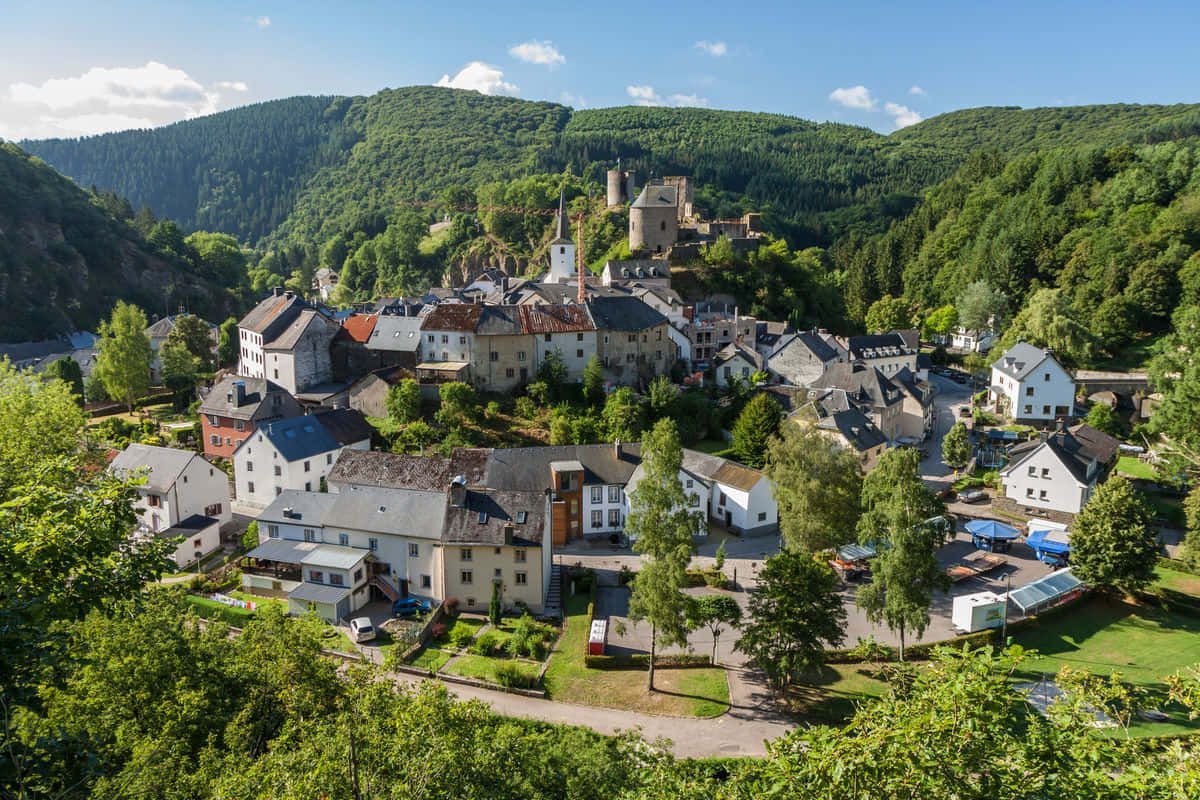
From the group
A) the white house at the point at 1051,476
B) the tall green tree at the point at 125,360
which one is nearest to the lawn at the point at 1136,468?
the white house at the point at 1051,476

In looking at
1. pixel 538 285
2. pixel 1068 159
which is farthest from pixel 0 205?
pixel 1068 159

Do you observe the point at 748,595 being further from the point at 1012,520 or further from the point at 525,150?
the point at 525,150

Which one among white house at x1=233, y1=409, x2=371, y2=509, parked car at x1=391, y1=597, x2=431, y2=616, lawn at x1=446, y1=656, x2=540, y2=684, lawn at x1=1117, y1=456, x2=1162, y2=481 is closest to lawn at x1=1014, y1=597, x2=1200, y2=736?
lawn at x1=1117, y1=456, x2=1162, y2=481

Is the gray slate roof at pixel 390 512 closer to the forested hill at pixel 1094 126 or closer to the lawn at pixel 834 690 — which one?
the lawn at pixel 834 690

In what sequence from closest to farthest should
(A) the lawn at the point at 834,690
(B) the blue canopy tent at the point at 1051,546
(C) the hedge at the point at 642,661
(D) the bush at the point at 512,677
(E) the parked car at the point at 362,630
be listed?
(A) the lawn at the point at 834,690 → (D) the bush at the point at 512,677 → (C) the hedge at the point at 642,661 → (E) the parked car at the point at 362,630 → (B) the blue canopy tent at the point at 1051,546

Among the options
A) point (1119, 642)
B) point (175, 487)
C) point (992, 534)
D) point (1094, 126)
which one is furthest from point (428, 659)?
point (1094, 126)

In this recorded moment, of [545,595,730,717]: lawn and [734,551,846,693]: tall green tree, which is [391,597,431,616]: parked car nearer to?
[545,595,730,717]: lawn
